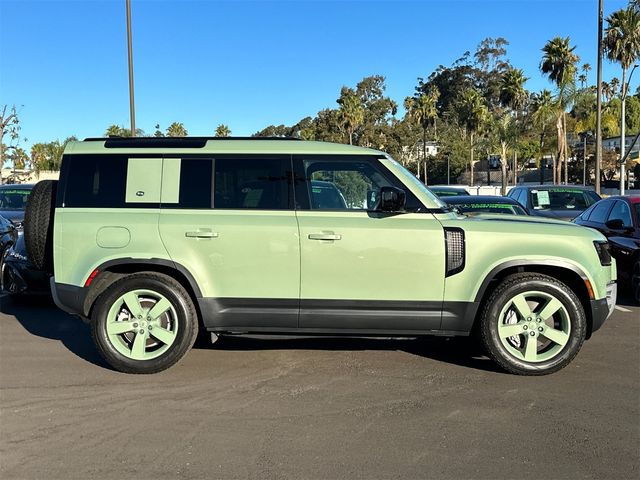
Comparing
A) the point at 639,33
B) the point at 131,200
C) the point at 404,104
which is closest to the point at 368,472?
the point at 131,200

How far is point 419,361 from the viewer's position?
17.3 ft

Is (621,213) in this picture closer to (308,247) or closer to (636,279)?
(636,279)

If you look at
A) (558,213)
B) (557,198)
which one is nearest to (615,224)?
(558,213)

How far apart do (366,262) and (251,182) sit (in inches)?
46.5

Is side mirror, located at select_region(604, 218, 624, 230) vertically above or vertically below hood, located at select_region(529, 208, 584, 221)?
below

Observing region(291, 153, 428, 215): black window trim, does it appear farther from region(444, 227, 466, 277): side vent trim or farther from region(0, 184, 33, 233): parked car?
region(0, 184, 33, 233): parked car

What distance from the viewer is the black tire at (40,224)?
4.96 m

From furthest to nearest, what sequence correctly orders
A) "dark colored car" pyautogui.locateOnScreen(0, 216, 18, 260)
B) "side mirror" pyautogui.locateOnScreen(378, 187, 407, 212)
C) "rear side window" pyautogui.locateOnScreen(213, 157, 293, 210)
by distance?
"dark colored car" pyautogui.locateOnScreen(0, 216, 18, 260), "rear side window" pyautogui.locateOnScreen(213, 157, 293, 210), "side mirror" pyautogui.locateOnScreen(378, 187, 407, 212)

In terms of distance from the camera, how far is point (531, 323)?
4.76 metres

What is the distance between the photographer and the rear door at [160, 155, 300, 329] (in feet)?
15.4

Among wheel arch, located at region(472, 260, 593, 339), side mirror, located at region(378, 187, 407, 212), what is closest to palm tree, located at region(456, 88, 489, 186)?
wheel arch, located at region(472, 260, 593, 339)

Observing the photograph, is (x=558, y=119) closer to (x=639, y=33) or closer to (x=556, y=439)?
(x=639, y=33)

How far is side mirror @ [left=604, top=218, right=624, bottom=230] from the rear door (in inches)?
212

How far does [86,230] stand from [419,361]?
124 inches
